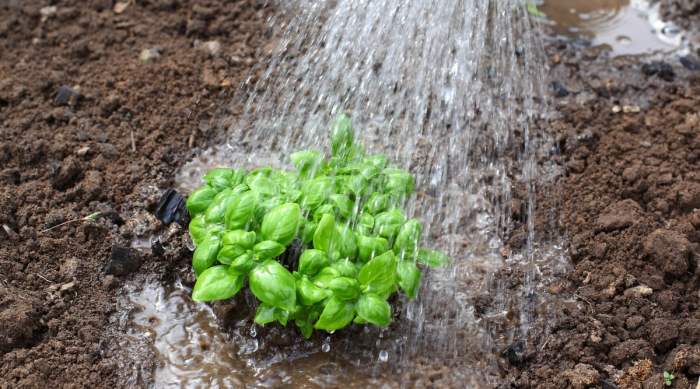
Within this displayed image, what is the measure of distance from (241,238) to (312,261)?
22 cm

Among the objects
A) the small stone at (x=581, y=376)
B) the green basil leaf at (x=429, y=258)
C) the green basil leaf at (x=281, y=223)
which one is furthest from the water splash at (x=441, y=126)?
the green basil leaf at (x=281, y=223)

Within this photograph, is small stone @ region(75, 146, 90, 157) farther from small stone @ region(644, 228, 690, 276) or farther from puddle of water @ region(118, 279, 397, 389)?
small stone @ region(644, 228, 690, 276)

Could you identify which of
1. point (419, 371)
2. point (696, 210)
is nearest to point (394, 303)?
point (419, 371)

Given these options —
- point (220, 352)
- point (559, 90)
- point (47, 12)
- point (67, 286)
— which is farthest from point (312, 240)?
point (47, 12)

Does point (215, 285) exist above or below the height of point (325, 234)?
below

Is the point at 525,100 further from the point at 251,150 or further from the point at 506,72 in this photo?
the point at 251,150

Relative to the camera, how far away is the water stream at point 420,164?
2771 millimetres

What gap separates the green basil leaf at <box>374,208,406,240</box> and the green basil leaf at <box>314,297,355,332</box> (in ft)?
0.87

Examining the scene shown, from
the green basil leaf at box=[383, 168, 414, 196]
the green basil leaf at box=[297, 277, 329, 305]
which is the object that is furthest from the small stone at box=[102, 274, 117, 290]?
the green basil leaf at box=[383, 168, 414, 196]

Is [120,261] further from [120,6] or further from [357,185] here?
[120,6]

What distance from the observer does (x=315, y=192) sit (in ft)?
8.50

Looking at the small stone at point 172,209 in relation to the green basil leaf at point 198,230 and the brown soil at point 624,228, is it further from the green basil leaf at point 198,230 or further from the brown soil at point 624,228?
Result: the brown soil at point 624,228

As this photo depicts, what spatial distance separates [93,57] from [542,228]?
2.23 metres

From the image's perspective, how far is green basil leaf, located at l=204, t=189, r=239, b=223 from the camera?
2564 millimetres
